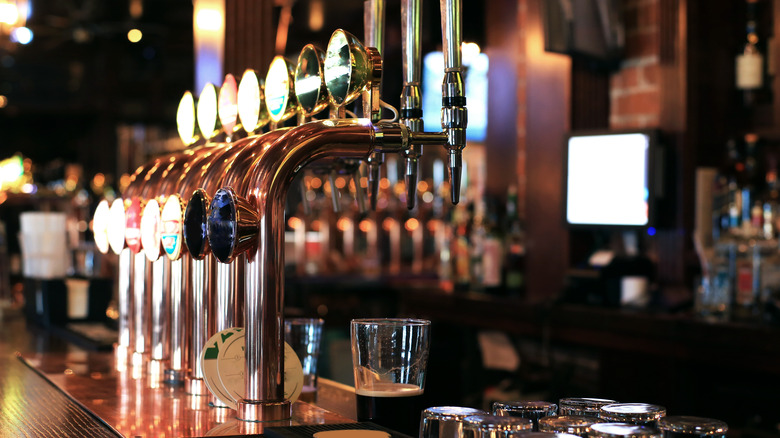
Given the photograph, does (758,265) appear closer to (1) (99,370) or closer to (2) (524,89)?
(2) (524,89)

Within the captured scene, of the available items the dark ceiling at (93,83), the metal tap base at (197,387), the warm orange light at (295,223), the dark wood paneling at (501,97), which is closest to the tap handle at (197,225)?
the metal tap base at (197,387)

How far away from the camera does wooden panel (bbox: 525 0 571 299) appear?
3277 mm

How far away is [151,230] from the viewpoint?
132 cm

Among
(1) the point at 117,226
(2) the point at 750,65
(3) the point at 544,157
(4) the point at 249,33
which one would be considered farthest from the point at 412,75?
(3) the point at 544,157

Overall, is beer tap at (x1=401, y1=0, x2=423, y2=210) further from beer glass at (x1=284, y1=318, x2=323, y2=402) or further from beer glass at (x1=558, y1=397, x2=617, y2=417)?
beer glass at (x1=558, y1=397, x2=617, y2=417)

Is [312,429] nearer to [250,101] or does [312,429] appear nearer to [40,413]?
[40,413]

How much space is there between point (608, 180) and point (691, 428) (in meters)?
2.28

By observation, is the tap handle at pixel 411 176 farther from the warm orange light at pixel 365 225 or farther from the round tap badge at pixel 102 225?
the warm orange light at pixel 365 225

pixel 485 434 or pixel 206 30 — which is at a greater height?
pixel 206 30

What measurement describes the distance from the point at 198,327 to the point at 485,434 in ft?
1.91

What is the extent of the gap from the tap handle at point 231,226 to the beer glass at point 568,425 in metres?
0.39

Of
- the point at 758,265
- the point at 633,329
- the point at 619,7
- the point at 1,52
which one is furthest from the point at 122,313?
the point at 1,52

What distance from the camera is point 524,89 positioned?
3.58 metres

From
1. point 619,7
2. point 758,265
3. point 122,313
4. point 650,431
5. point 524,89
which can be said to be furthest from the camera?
point 524,89
